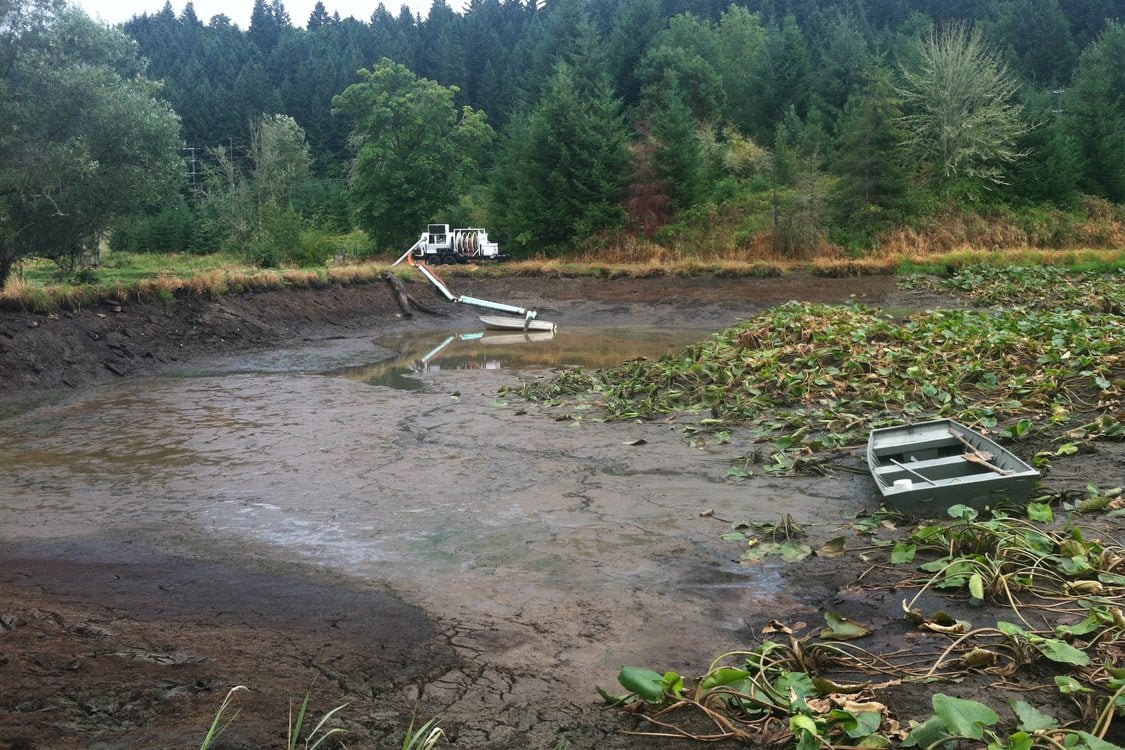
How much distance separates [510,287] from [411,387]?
1783 centimetres

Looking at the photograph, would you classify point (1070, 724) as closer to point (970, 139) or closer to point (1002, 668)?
point (1002, 668)

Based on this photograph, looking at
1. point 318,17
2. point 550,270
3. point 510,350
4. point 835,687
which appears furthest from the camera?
point 318,17

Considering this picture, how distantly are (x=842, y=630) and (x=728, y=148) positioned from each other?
4576cm

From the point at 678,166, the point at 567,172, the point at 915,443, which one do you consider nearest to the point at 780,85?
the point at 678,166

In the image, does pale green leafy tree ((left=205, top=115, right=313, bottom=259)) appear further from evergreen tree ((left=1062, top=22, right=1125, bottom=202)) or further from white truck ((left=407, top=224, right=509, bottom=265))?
evergreen tree ((left=1062, top=22, right=1125, bottom=202))

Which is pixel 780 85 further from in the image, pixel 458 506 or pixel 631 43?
pixel 458 506

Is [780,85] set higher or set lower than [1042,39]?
lower

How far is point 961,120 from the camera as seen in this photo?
40.0 metres

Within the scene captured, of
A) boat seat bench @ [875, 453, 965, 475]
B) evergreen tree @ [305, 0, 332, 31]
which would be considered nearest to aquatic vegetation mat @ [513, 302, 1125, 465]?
boat seat bench @ [875, 453, 965, 475]

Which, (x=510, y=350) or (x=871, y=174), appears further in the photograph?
(x=871, y=174)

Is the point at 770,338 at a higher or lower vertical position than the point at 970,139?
lower

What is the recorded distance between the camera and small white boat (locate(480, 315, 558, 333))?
85.7 ft

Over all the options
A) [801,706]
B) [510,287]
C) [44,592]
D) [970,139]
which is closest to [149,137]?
[510,287]

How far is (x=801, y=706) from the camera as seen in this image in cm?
399
